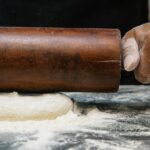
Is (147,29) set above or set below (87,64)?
above

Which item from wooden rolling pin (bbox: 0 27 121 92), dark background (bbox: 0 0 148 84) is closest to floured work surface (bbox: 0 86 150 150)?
wooden rolling pin (bbox: 0 27 121 92)

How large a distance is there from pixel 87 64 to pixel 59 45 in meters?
0.15

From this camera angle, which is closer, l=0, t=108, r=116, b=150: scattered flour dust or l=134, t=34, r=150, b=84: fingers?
l=0, t=108, r=116, b=150: scattered flour dust

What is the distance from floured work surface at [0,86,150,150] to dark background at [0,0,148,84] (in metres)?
0.78

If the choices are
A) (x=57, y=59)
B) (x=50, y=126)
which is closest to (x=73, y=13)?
(x=57, y=59)

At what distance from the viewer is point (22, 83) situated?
1.65m

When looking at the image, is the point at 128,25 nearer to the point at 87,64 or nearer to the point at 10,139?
the point at 87,64

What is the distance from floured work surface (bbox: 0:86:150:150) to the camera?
1.19 meters

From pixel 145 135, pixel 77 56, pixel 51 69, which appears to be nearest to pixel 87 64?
pixel 77 56

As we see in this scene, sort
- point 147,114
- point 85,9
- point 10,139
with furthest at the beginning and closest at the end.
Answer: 1. point 85,9
2. point 147,114
3. point 10,139

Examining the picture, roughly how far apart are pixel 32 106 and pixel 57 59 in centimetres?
23

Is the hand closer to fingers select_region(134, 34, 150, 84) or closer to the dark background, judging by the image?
fingers select_region(134, 34, 150, 84)

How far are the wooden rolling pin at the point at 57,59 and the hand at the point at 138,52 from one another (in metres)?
0.05

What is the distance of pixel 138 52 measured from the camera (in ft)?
5.36
